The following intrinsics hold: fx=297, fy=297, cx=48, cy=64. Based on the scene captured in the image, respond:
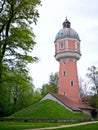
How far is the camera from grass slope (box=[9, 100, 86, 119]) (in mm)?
41594

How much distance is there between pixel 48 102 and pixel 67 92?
752 centimetres

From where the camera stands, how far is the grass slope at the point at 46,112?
41.6m

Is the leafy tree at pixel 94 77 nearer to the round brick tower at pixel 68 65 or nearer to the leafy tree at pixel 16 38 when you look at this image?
the round brick tower at pixel 68 65

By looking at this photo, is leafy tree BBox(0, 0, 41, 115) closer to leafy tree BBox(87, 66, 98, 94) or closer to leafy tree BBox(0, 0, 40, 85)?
leafy tree BBox(0, 0, 40, 85)

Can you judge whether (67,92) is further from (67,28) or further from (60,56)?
(67,28)

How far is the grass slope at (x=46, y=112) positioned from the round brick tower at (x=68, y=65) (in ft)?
23.2

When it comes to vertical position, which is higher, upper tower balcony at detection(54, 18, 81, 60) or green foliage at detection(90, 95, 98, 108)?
upper tower balcony at detection(54, 18, 81, 60)

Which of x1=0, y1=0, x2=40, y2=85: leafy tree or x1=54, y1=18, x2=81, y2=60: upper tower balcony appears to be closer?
x1=0, y1=0, x2=40, y2=85: leafy tree

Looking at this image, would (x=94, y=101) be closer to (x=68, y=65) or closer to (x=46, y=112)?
(x=68, y=65)

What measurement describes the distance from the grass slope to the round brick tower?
7.08 m

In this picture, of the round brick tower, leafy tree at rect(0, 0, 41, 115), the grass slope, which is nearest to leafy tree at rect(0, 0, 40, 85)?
leafy tree at rect(0, 0, 41, 115)

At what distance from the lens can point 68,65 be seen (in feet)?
177

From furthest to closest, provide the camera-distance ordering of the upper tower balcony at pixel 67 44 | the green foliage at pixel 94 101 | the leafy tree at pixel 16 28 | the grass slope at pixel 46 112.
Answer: the green foliage at pixel 94 101, the upper tower balcony at pixel 67 44, the grass slope at pixel 46 112, the leafy tree at pixel 16 28

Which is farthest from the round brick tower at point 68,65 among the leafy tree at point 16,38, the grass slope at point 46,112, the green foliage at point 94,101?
the leafy tree at point 16,38
